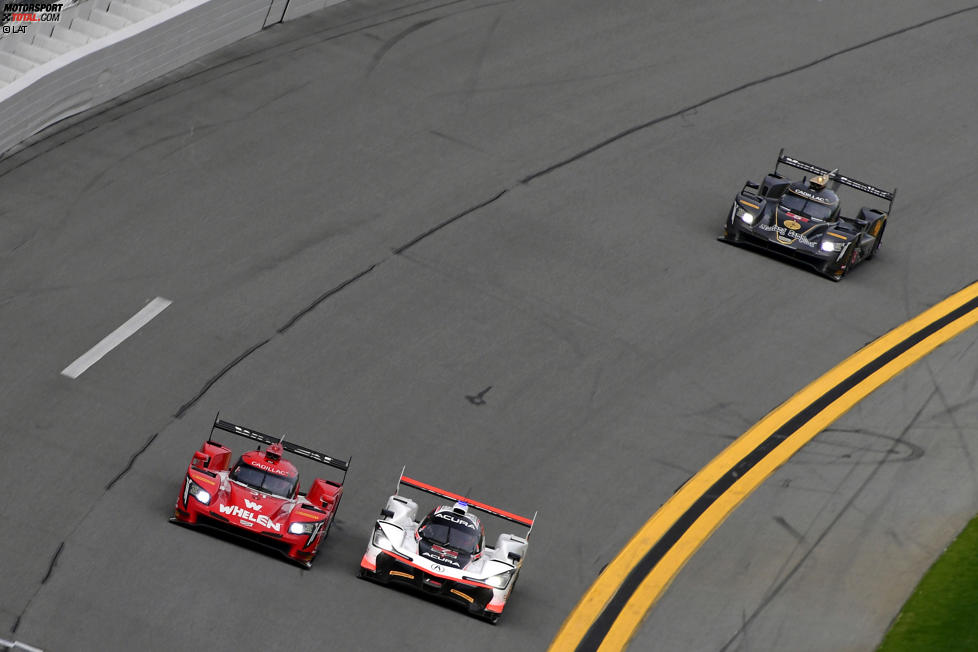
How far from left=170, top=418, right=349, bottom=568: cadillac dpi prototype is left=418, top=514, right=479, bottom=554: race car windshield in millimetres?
1159

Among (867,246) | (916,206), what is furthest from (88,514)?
(916,206)

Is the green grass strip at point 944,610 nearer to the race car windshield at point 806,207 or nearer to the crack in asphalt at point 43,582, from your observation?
the race car windshield at point 806,207

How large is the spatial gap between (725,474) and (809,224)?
693cm

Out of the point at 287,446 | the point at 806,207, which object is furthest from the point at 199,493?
the point at 806,207

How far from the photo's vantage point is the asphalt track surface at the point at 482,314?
19594 millimetres

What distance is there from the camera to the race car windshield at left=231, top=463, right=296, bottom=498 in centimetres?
1967

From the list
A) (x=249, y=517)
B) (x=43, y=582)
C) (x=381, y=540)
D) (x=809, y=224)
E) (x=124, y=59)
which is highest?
(x=124, y=59)

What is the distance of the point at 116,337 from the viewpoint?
23516 millimetres

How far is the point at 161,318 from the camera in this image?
79.2 ft

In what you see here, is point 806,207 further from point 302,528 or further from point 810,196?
point 302,528

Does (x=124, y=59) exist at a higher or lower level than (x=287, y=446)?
higher

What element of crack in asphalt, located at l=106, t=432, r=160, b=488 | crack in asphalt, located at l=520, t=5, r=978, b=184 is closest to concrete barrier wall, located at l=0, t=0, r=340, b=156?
crack in asphalt, located at l=520, t=5, r=978, b=184

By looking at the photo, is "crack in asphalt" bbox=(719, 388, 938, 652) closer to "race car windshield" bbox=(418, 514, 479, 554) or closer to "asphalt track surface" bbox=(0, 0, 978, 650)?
"asphalt track surface" bbox=(0, 0, 978, 650)

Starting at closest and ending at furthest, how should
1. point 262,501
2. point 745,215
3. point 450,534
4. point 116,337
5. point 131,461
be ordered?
point 262,501
point 450,534
point 131,461
point 116,337
point 745,215
